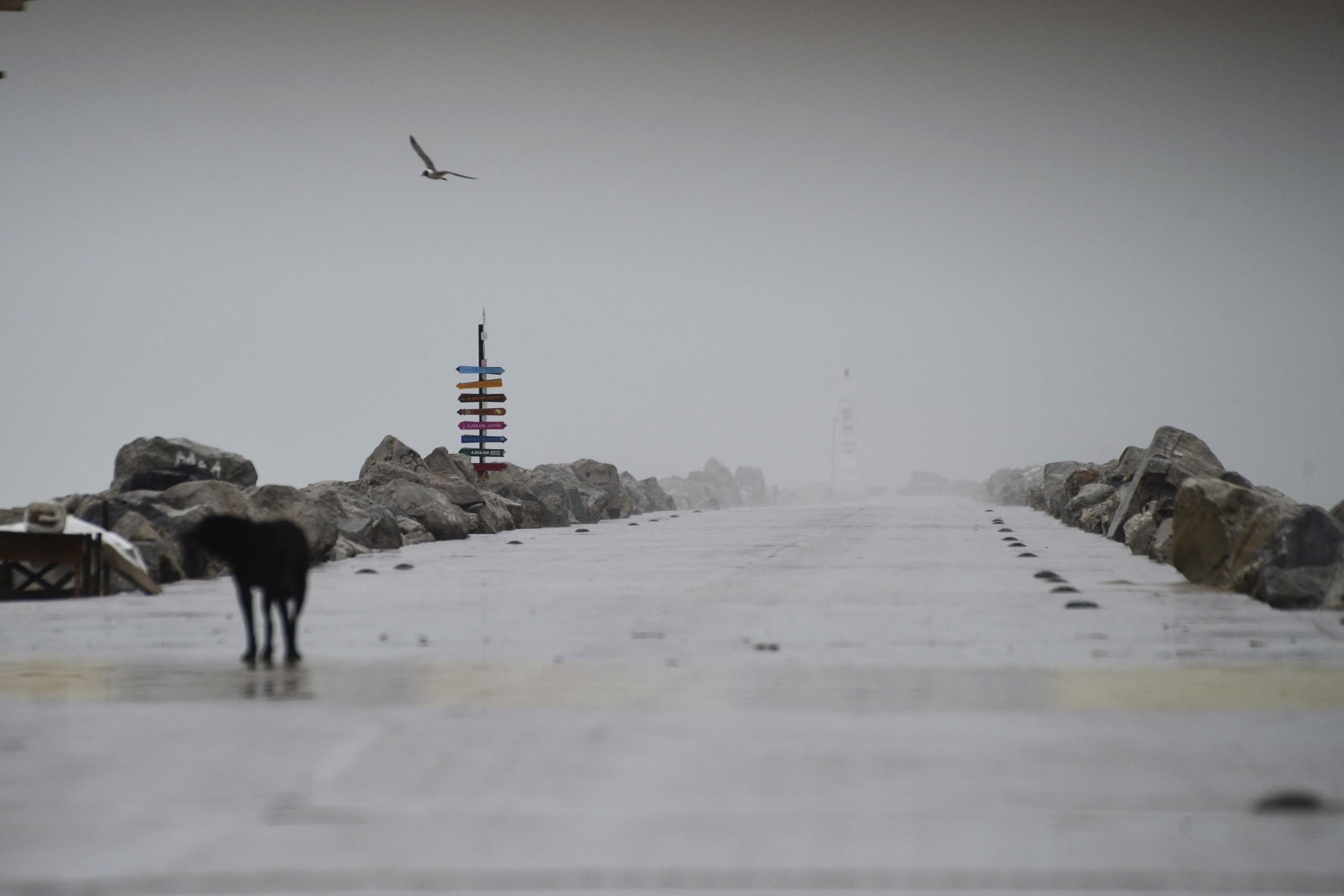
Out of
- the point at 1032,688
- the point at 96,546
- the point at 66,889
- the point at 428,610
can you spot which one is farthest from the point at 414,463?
the point at 66,889

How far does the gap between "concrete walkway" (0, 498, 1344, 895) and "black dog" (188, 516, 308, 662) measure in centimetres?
28

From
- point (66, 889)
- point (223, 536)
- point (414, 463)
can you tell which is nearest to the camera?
point (66, 889)

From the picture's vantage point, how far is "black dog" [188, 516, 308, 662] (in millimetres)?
8117

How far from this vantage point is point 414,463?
2898 centimetres

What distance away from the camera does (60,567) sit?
540 inches

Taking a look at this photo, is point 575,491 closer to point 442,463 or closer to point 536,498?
point 536,498

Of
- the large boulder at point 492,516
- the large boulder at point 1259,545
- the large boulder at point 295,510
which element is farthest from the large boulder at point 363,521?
the large boulder at point 1259,545

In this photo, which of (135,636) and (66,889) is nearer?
(66,889)

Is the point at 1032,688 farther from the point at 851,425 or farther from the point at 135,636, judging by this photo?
the point at 851,425

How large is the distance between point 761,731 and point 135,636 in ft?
19.1

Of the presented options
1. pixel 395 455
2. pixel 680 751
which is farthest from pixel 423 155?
pixel 680 751

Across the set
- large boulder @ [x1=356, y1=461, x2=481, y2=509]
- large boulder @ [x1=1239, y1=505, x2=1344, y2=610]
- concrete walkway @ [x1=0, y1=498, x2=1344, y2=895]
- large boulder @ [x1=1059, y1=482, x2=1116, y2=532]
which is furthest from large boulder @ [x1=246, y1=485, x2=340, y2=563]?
large boulder @ [x1=1059, y1=482, x2=1116, y2=532]

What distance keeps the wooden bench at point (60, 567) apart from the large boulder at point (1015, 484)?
34512 mm

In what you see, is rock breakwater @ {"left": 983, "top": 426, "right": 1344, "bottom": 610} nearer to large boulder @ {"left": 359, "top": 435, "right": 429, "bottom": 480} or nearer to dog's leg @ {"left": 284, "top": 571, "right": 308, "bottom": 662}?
dog's leg @ {"left": 284, "top": 571, "right": 308, "bottom": 662}
